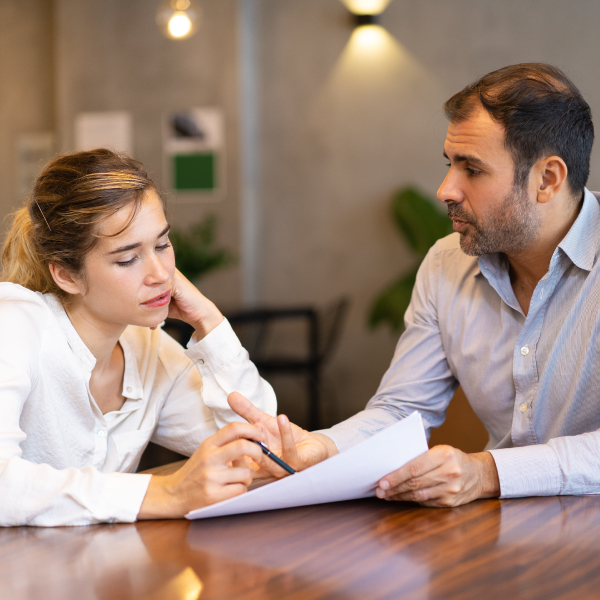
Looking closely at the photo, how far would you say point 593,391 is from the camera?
1.44 meters

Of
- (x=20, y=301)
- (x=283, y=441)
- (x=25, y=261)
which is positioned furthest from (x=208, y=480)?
(x=25, y=261)

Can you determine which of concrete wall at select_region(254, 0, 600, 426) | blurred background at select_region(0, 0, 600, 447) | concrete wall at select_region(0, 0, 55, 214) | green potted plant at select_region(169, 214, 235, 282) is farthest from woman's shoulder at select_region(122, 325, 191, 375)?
concrete wall at select_region(0, 0, 55, 214)

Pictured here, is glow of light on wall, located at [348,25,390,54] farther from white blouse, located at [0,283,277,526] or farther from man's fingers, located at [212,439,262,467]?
man's fingers, located at [212,439,262,467]

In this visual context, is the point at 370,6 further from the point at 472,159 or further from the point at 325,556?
the point at 325,556

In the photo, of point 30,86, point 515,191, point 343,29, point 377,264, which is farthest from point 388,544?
point 30,86

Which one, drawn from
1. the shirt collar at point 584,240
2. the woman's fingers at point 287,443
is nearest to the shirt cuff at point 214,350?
the woman's fingers at point 287,443

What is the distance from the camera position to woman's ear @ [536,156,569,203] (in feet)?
4.99

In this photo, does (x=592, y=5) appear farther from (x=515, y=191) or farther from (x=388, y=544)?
(x=388, y=544)

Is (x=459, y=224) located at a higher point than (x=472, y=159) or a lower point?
lower

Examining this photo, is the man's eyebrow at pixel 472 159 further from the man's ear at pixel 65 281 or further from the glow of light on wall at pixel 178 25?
the glow of light on wall at pixel 178 25

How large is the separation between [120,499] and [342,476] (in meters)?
0.33

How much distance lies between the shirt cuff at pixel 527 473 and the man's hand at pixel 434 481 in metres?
0.06

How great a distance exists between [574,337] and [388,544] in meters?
0.72

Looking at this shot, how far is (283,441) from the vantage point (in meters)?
1.19
